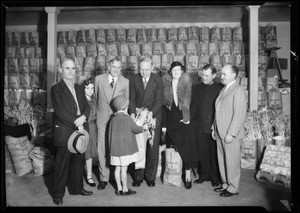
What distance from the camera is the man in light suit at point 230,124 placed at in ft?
12.1

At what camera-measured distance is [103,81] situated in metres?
3.98

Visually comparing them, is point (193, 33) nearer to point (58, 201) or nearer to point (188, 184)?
point (188, 184)

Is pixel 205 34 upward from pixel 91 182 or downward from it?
upward

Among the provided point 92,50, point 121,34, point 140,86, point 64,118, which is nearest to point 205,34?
point 121,34

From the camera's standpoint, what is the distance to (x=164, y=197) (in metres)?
3.72

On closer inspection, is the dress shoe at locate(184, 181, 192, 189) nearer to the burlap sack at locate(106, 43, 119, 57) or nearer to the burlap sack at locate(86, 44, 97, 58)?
the burlap sack at locate(106, 43, 119, 57)

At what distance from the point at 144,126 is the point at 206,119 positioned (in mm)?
799

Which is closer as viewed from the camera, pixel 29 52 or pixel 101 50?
pixel 101 50

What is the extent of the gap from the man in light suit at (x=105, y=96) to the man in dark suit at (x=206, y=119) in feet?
3.06

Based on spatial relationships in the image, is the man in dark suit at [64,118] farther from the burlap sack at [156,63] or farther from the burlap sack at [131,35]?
the burlap sack at [131,35]

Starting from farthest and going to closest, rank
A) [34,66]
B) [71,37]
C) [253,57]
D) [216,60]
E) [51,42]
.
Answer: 1. [34,66]
2. [71,37]
3. [216,60]
4. [51,42]
5. [253,57]
